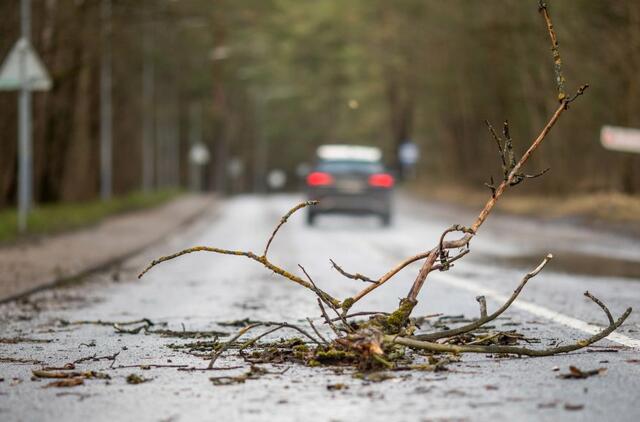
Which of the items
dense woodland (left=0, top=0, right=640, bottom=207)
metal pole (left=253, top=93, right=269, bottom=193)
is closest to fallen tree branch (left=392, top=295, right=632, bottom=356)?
dense woodland (left=0, top=0, right=640, bottom=207)

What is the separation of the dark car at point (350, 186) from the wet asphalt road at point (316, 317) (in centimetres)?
823

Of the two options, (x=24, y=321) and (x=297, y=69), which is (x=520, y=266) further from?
(x=297, y=69)

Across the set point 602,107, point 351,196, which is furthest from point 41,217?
point 602,107

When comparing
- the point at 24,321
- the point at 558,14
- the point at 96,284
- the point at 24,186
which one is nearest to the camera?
the point at 24,321

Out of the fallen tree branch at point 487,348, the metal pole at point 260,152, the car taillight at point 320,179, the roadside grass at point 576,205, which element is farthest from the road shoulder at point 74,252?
the metal pole at point 260,152

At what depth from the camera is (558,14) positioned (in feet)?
121

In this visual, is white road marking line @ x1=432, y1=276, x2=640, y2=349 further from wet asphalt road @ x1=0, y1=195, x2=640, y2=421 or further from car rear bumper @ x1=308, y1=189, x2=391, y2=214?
car rear bumper @ x1=308, y1=189, x2=391, y2=214

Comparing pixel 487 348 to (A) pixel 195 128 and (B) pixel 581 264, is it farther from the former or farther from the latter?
(A) pixel 195 128

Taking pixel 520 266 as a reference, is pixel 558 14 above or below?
above

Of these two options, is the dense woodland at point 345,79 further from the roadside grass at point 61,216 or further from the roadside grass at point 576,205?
the roadside grass at point 61,216

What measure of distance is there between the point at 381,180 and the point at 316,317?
2193 centimetres

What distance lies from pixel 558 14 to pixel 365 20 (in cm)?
4151

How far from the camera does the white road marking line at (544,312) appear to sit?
9461 mm

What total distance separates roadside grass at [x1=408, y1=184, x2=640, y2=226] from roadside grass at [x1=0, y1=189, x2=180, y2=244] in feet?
40.0
